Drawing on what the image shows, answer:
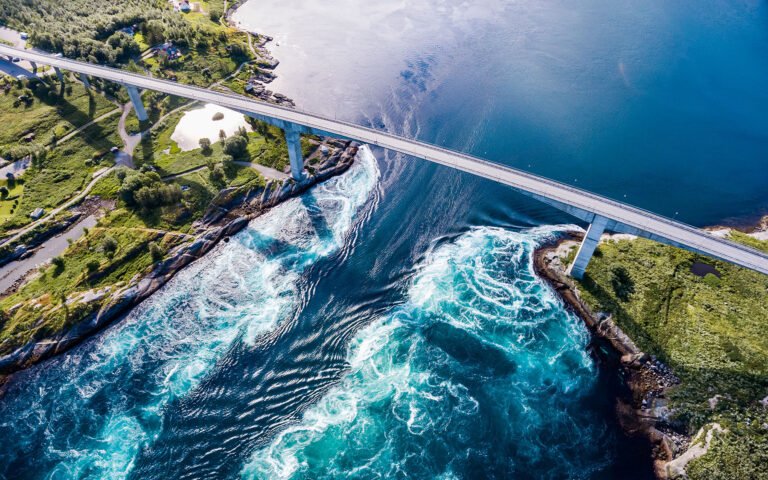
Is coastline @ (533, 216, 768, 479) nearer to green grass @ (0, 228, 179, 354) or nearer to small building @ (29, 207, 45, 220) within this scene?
green grass @ (0, 228, 179, 354)

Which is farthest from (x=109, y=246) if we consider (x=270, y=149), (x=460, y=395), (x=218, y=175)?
(x=460, y=395)

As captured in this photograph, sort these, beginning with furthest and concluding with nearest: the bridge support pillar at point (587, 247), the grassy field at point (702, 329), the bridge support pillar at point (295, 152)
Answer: the bridge support pillar at point (295, 152) → the bridge support pillar at point (587, 247) → the grassy field at point (702, 329)

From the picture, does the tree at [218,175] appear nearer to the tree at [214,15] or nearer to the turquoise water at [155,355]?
the turquoise water at [155,355]

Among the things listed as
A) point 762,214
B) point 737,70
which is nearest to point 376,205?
point 762,214

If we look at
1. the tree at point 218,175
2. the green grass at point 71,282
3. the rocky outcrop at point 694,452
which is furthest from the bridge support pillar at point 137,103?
the rocky outcrop at point 694,452

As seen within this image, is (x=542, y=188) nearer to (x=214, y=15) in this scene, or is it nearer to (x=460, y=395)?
(x=460, y=395)

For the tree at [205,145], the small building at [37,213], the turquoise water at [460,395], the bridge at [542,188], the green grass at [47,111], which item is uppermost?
the bridge at [542,188]

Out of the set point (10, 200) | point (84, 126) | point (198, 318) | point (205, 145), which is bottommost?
point (198, 318)

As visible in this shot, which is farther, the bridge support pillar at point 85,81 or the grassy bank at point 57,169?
the bridge support pillar at point 85,81
